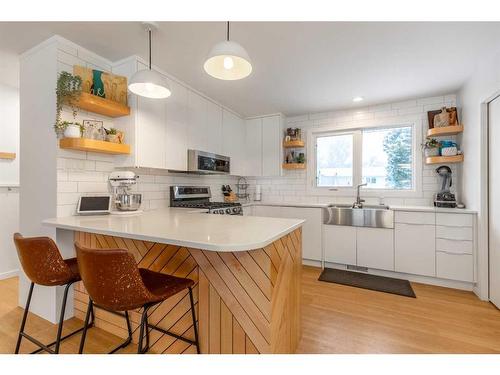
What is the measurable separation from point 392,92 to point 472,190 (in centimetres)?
146

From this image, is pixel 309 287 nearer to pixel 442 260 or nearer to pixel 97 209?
pixel 442 260

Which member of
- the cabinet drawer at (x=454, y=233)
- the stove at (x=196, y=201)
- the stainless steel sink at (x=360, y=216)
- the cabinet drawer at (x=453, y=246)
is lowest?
the cabinet drawer at (x=453, y=246)

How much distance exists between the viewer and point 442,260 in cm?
275

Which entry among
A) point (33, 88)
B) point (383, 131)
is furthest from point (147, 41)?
point (383, 131)

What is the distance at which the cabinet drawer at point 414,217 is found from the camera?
2805mm

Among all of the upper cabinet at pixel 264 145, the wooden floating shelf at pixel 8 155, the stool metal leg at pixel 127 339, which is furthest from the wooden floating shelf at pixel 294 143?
the wooden floating shelf at pixel 8 155

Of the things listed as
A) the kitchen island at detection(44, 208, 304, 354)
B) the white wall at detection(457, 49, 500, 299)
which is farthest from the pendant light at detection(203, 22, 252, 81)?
the white wall at detection(457, 49, 500, 299)

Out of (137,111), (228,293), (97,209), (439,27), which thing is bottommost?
(228,293)

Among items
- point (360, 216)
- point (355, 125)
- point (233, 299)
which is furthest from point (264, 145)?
point (233, 299)

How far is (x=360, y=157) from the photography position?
12.2ft

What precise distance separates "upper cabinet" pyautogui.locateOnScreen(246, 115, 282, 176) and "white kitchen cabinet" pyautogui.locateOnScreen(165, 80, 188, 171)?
152 cm

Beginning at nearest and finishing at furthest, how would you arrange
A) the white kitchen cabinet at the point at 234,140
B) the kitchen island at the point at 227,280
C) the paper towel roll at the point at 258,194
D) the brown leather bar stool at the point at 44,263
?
the kitchen island at the point at 227,280, the brown leather bar stool at the point at 44,263, the white kitchen cabinet at the point at 234,140, the paper towel roll at the point at 258,194

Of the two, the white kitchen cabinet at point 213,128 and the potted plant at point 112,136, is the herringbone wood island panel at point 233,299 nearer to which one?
the potted plant at point 112,136

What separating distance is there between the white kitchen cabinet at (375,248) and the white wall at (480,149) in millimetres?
820
